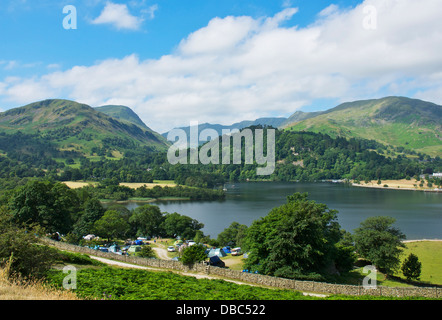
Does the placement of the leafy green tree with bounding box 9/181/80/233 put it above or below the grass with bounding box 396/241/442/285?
above

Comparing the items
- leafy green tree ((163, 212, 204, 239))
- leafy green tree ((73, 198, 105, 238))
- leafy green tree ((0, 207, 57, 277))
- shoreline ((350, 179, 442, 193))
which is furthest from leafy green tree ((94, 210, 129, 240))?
shoreline ((350, 179, 442, 193))

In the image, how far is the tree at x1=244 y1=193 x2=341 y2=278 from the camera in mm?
26359

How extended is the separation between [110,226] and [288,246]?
28.8m

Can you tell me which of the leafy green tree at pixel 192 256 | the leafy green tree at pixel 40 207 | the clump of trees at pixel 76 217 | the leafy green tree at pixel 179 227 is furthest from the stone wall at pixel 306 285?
the leafy green tree at pixel 179 227

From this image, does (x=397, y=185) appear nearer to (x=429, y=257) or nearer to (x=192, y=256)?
(x=429, y=257)

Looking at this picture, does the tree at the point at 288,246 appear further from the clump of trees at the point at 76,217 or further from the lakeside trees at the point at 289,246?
the clump of trees at the point at 76,217

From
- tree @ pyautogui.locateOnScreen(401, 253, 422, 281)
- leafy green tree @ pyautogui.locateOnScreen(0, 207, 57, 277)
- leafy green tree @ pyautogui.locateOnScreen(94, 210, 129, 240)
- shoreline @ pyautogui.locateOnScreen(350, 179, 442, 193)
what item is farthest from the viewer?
shoreline @ pyautogui.locateOnScreen(350, 179, 442, 193)

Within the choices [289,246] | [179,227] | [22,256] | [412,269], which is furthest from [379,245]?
[22,256]

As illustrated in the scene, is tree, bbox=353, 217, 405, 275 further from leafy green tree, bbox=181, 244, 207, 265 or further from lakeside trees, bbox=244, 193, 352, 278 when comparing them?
leafy green tree, bbox=181, 244, 207, 265

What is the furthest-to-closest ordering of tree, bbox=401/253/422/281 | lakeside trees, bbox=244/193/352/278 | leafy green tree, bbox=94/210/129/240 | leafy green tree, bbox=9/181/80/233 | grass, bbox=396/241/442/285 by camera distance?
leafy green tree, bbox=94/210/129/240 → leafy green tree, bbox=9/181/80/233 → grass, bbox=396/241/442/285 → tree, bbox=401/253/422/281 → lakeside trees, bbox=244/193/352/278

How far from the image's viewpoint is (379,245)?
34000 mm

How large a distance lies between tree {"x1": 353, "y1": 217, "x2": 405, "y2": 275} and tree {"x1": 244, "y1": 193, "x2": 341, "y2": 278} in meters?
6.54
